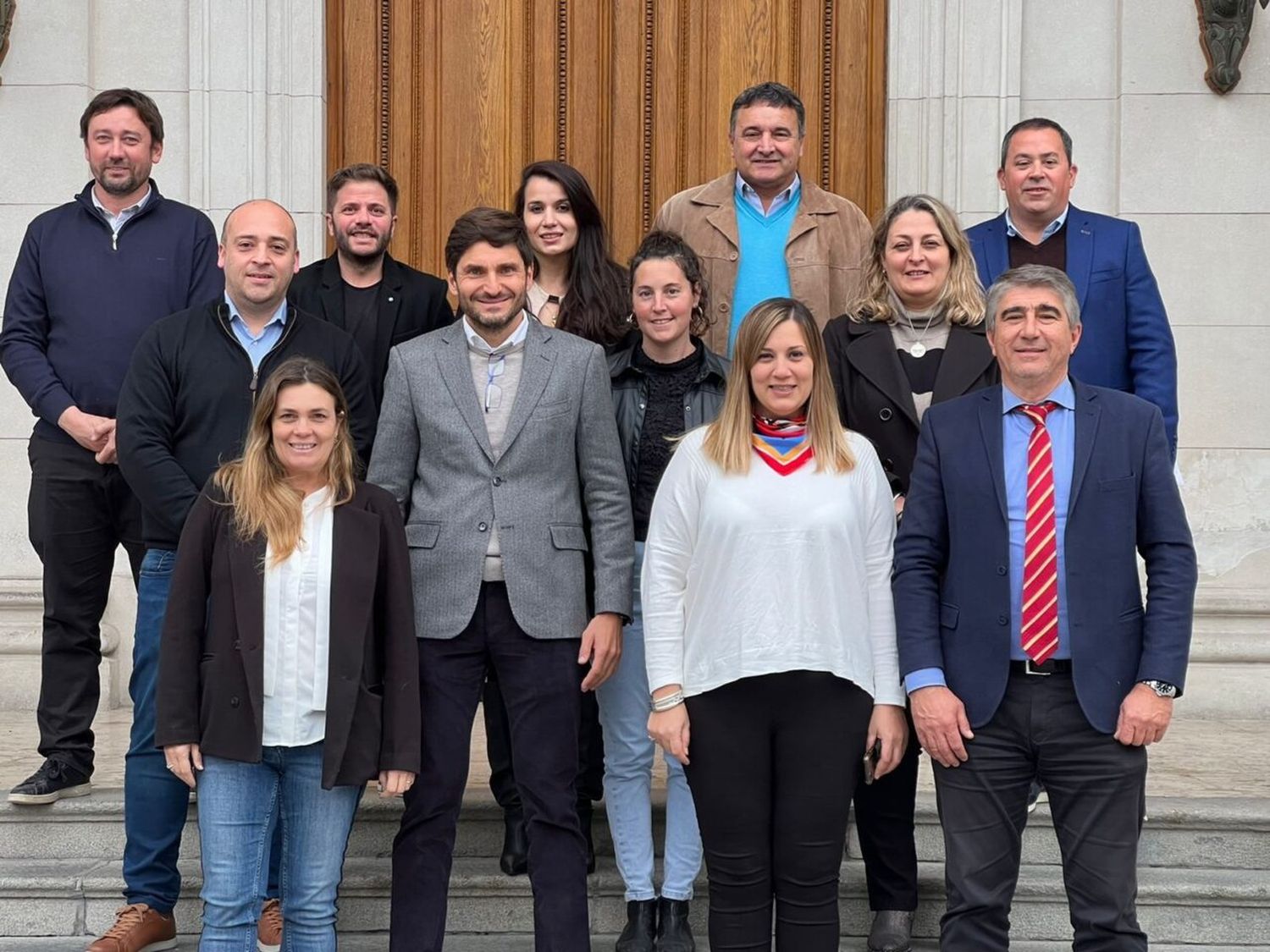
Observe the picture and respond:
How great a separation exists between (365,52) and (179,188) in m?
Result: 0.92

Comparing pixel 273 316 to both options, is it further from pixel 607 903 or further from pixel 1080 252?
pixel 1080 252

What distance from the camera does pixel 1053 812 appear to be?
338cm

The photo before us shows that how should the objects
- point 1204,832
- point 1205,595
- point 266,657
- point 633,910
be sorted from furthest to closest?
point 1205,595, point 1204,832, point 633,910, point 266,657

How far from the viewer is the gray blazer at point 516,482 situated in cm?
376

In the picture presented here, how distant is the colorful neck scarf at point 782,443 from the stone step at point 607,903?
134 centimetres

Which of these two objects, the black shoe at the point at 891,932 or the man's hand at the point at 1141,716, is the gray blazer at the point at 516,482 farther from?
the man's hand at the point at 1141,716

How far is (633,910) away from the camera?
13.0 feet

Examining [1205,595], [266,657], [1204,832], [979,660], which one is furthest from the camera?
[1205,595]

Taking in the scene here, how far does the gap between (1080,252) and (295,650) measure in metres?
2.35

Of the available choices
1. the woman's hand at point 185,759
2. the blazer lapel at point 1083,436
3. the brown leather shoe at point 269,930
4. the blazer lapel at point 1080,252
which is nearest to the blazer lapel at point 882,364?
the blazer lapel at point 1083,436

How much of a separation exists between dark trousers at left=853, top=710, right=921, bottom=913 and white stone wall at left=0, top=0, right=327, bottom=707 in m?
3.28

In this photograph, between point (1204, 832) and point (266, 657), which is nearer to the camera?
point (266, 657)

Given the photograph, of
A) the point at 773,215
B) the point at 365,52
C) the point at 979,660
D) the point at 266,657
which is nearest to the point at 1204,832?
the point at 979,660

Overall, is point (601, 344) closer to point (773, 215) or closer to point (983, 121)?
point (773, 215)
